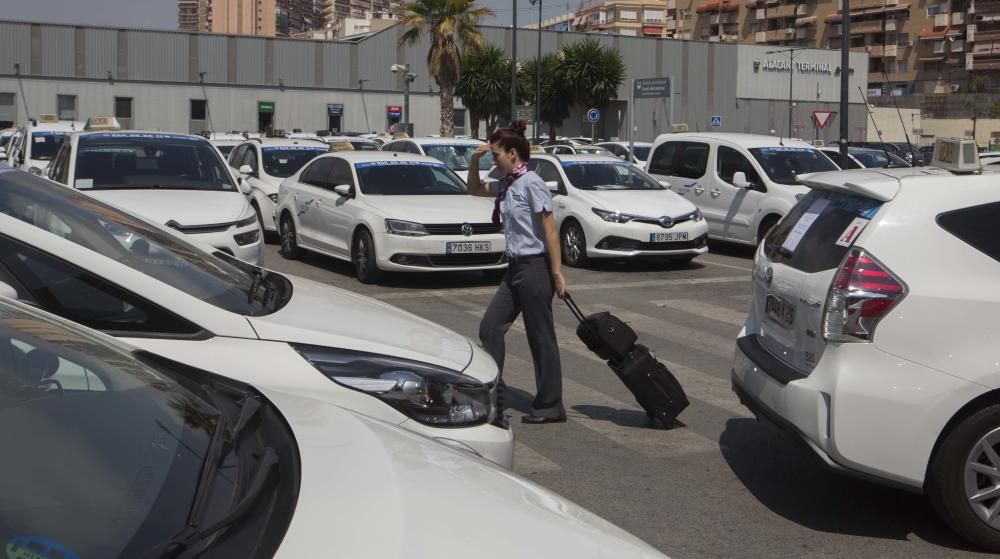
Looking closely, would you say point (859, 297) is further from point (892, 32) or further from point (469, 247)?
point (892, 32)

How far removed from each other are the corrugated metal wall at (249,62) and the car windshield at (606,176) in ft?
148

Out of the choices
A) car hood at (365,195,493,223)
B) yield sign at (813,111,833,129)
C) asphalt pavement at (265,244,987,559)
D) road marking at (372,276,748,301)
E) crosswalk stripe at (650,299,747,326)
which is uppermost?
yield sign at (813,111,833,129)

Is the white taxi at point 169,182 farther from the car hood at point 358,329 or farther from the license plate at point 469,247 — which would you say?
the car hood at point 358,329

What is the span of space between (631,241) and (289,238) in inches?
186

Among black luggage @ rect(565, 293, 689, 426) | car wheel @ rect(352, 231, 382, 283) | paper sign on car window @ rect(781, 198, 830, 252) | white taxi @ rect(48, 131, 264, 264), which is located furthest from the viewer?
car wheel @ rect(352, 231, 382, 283)

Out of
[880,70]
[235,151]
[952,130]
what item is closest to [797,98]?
[952,130]

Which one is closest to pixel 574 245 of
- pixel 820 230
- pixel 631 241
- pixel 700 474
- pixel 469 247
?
pixel 631 241

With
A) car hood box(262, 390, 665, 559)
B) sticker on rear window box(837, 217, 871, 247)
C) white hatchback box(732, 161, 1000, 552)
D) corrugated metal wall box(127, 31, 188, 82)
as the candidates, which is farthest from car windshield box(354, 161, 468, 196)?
corrugated metal wall box(127, 31, 188, 82)

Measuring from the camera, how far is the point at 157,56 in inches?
2179

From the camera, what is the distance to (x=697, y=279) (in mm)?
13789

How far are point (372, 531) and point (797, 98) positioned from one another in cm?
7299

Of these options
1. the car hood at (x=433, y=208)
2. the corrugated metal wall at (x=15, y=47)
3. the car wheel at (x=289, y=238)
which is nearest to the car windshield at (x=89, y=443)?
the car hood at (x=433, y=208)

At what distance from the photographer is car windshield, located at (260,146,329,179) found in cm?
1767

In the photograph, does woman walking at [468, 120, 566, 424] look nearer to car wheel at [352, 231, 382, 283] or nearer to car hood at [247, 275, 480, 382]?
car hood at [247, 275, 480, 382]
